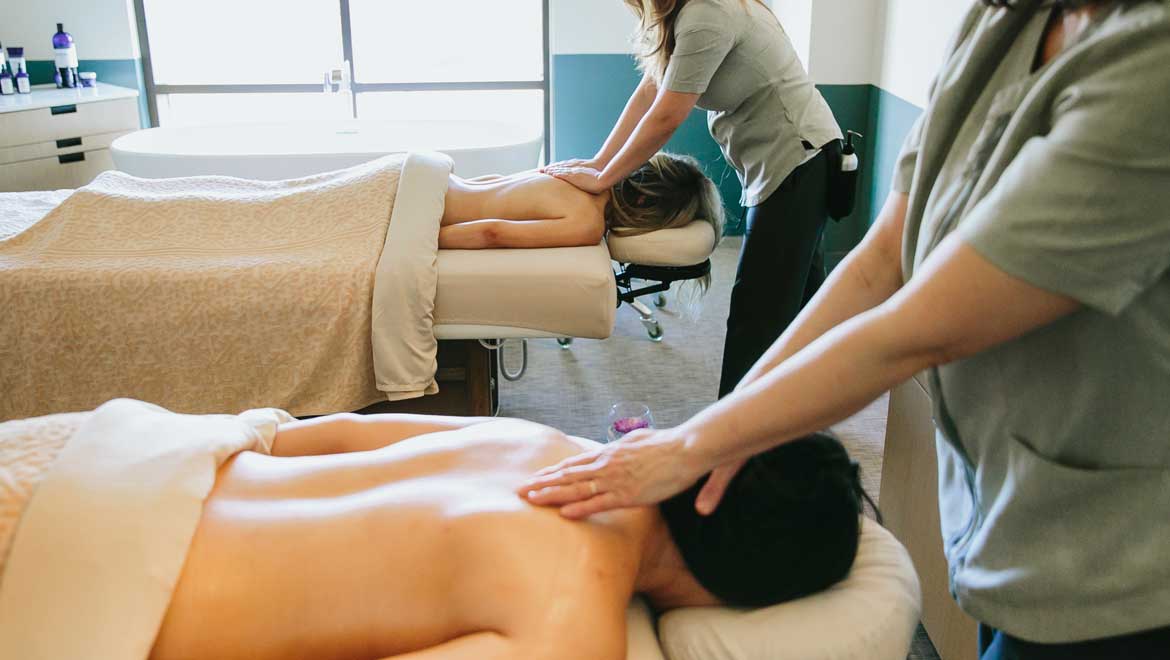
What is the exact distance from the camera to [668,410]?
2.83 meters

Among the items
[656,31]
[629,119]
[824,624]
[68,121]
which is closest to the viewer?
[824,624]

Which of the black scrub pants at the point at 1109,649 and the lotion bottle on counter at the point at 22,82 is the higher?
the lotion bottle on counter at the point at 22,82

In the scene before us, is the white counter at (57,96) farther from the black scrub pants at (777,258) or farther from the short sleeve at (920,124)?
the short sleeve at (920,124)

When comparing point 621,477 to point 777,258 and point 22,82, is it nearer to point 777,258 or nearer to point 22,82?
point 777,258

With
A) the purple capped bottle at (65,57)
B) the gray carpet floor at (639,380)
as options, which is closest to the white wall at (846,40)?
the gray carpet floor at (639,380)

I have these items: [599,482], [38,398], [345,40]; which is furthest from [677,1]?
[345,40]

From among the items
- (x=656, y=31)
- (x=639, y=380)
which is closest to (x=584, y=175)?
(x=656, y=31)

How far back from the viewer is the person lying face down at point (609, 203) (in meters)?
2.46

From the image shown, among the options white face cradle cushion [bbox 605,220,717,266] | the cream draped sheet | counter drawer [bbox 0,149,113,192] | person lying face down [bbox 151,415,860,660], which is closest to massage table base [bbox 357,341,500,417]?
the cream draped sheet

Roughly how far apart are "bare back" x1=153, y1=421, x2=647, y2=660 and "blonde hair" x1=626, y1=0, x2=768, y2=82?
141 centimetres

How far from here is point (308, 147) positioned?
171 inches

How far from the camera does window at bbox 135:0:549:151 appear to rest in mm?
4719

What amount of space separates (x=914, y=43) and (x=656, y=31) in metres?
1.51

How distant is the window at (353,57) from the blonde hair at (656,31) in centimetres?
244
